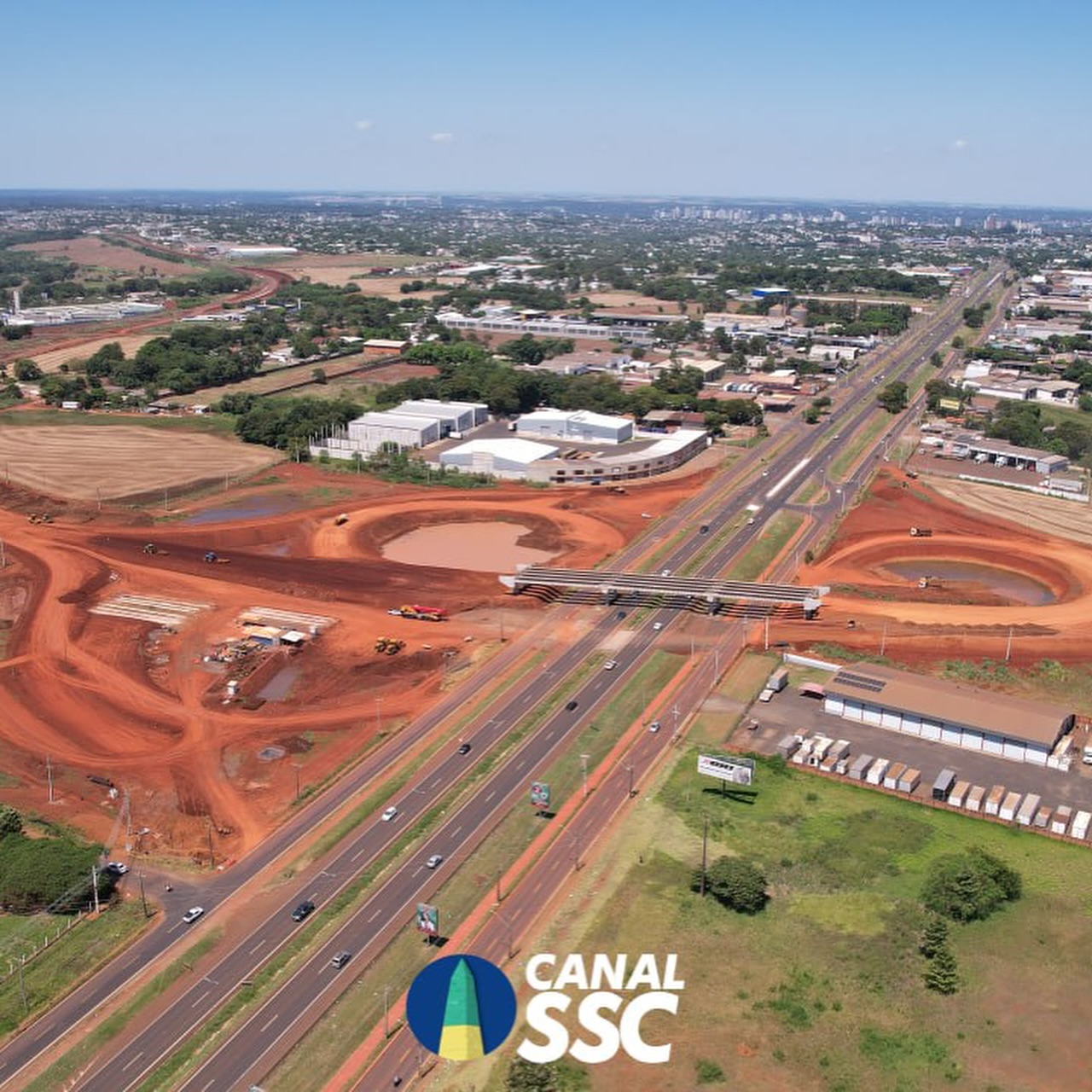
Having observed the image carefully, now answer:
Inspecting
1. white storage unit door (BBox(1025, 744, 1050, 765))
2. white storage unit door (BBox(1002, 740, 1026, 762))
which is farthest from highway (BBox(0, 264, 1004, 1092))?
white storage unit door (BBox(1025, 744, 1050, 765))

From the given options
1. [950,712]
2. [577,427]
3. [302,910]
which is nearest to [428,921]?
[302,910]

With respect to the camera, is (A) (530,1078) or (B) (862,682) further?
(B) (862,682)

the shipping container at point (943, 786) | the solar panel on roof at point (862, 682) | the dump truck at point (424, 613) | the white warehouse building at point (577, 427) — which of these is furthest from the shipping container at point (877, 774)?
the white warehouse building at point (577, 427)

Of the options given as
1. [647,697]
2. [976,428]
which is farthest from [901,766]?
[976,428]

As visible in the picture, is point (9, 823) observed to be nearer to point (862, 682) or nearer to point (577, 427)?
point (862, 682)

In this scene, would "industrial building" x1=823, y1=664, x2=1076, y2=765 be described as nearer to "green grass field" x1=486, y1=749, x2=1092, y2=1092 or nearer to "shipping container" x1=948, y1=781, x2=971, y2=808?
"shipping container" x1=948, y1=781, x2=971, y2=808

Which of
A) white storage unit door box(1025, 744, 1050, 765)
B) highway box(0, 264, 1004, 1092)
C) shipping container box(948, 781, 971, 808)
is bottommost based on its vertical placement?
highway box(0, 264, 1004, 1092)
